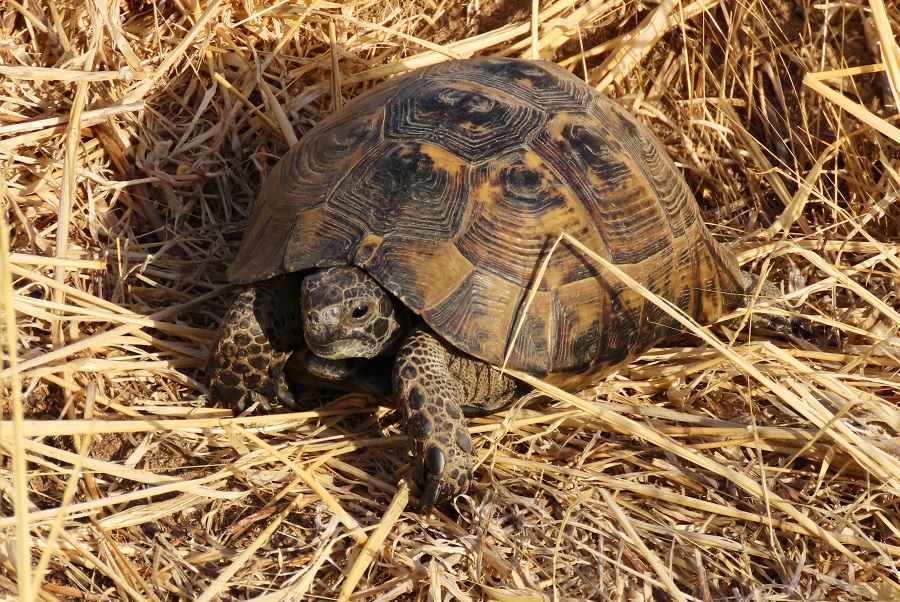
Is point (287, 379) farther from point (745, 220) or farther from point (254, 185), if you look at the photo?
point (745, 220)

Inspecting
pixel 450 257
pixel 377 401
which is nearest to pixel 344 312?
pixel 450 257

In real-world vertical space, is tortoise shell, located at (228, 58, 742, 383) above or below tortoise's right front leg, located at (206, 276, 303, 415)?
above

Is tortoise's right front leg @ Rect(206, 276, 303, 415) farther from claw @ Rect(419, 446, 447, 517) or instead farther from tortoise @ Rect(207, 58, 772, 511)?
claw @ Rect(419, 446, 447, 517)

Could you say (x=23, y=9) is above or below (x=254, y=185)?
above

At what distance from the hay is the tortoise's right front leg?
0.13m

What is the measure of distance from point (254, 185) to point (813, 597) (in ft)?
10.3

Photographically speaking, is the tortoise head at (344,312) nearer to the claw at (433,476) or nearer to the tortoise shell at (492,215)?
the tortoise shell at (492,215)

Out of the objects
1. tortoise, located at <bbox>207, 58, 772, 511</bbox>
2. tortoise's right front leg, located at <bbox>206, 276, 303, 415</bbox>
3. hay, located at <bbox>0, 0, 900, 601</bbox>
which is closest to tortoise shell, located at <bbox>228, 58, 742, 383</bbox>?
tortoise, located at <bbox>207, 58, 772, 511</bbox>

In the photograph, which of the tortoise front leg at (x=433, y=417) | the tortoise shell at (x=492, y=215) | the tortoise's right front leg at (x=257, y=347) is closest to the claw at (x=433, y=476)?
the tortoise front leg at (x=433, y=417)

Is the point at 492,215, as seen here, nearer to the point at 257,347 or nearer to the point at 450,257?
the point at 450,257

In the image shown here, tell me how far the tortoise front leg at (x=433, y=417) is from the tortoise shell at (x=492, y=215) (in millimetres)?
144

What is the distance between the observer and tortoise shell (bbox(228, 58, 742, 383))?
3.06m

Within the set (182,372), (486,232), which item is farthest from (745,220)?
(182,372)

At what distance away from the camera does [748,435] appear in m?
3.25
